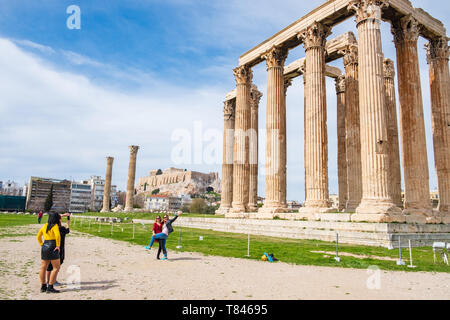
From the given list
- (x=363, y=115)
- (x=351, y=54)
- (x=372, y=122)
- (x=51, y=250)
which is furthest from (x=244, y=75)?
(x=51, y=250)

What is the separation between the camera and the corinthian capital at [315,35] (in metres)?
25.3

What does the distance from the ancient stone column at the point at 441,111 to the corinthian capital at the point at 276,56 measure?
12.1 meters

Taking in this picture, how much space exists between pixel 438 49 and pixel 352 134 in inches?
370

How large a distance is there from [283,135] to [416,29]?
13051 millimetres

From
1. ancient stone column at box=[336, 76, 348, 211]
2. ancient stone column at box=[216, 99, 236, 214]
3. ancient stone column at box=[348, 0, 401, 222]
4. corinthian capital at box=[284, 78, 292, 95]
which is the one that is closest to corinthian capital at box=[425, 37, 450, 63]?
ancient stone column at box=[348, 0, 401, 222]

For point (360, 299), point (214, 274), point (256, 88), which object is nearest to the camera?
point (360, 299)

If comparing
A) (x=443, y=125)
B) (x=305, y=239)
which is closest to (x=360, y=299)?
(x=305, y=239)

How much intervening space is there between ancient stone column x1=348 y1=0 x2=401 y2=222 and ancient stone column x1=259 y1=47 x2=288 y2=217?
8.56m

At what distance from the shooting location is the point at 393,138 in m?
28.2

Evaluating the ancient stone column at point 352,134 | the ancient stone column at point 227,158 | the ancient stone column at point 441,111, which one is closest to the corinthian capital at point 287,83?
the ancient stone column at point 352,134

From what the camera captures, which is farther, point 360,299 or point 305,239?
point 305,239

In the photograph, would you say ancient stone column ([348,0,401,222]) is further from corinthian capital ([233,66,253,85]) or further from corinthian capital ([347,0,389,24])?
corinthian capital ([233,66,253,85])

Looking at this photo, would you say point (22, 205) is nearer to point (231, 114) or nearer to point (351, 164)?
point (231, 114)
